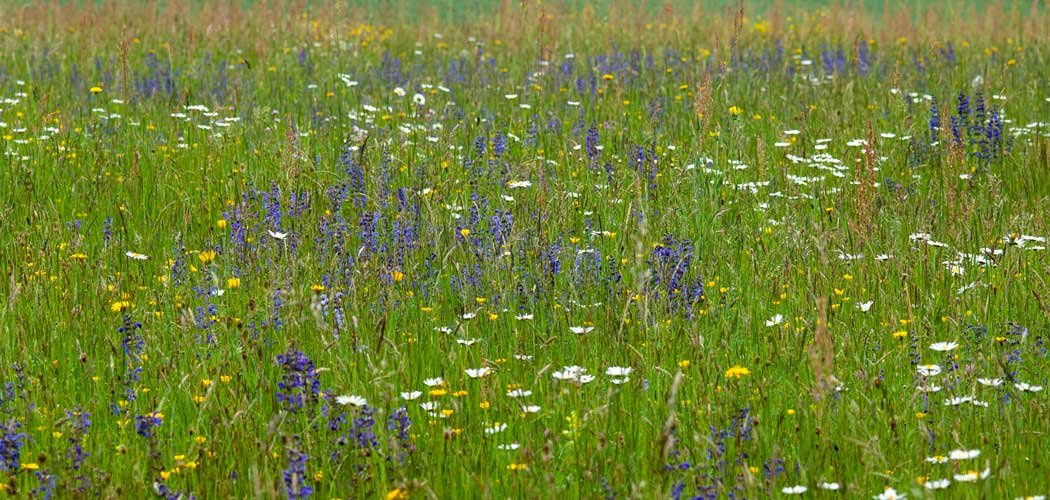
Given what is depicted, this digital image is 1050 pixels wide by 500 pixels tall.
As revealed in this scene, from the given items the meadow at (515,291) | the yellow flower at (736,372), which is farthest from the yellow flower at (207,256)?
the yellow flower at (736,372)

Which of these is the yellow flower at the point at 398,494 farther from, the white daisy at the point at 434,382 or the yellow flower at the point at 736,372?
the yellow flower at the point at 736,372

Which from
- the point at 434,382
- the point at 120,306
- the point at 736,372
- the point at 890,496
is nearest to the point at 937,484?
the point at 890,496

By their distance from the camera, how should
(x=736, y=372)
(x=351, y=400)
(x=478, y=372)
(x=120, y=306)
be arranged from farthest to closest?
(x=120, y=306)
(x=478, y=372)
(x=736, y=372)
(x=351, y=400)

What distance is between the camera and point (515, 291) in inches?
162

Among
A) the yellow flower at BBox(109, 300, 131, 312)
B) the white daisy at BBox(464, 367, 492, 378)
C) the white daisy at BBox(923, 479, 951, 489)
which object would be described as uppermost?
the white daisy at BBox(923, 479, 951, 489)

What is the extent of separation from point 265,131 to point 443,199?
1.76m

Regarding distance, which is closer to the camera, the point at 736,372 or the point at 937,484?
the point at 937,484

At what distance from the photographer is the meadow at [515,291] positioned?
2.89 meters

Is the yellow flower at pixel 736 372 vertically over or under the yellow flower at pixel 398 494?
over

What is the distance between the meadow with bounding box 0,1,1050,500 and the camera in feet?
9.47

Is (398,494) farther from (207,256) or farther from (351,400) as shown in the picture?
(207,256)

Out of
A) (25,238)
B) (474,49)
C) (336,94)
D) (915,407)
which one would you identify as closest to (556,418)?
(915,407)

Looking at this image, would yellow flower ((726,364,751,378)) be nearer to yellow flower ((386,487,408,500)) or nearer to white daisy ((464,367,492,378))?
white daisy ((464,367,492,378))

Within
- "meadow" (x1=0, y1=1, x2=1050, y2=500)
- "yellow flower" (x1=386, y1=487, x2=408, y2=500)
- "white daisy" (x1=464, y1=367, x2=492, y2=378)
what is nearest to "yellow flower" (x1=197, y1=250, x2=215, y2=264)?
"meadow" (x1=0, y1=1, x2=1050, y2=500)
